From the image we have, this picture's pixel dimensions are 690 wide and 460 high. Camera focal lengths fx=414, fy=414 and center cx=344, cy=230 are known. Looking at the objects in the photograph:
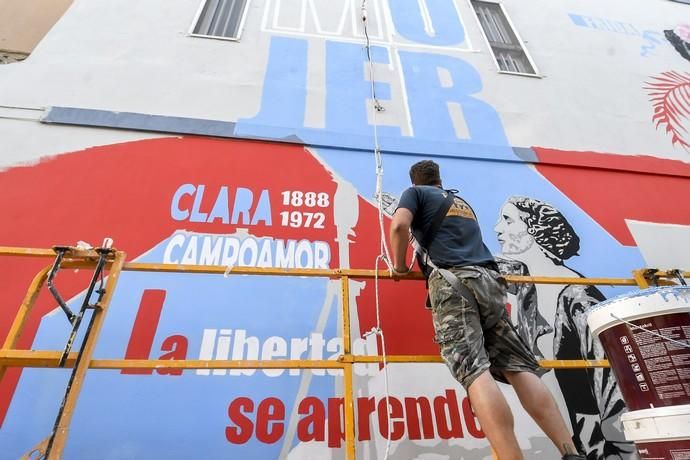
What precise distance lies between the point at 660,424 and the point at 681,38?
6883 mm

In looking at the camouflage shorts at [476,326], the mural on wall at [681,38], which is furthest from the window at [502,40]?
the camouflage shorts at [476,326]

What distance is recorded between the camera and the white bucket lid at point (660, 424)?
1.32 m

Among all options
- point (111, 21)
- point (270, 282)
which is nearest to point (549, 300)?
point (270, 282)

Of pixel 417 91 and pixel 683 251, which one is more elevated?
pixel 417 91

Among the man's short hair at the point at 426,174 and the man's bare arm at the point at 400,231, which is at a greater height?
the man's short hair at the point at 426,174

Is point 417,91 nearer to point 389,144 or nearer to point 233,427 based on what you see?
point 389,144

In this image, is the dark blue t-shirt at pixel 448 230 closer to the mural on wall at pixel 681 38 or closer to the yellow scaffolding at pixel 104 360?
the yellow scaffolding at pixel 104 360

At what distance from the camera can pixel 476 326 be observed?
5.66ft

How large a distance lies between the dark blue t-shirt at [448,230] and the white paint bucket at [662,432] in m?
0.81

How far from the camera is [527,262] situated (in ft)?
11.3

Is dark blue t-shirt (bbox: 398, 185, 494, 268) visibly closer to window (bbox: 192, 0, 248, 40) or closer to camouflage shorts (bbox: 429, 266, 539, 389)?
camouflage shorts (bbox: 429, 266, 539, 389)

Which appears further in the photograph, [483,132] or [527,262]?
[483,132]

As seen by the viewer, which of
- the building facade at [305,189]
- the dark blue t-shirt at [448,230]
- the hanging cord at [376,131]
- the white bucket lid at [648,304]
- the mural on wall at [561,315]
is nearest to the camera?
the white bucket lid at [648,304]

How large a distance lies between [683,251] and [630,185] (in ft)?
2.51
